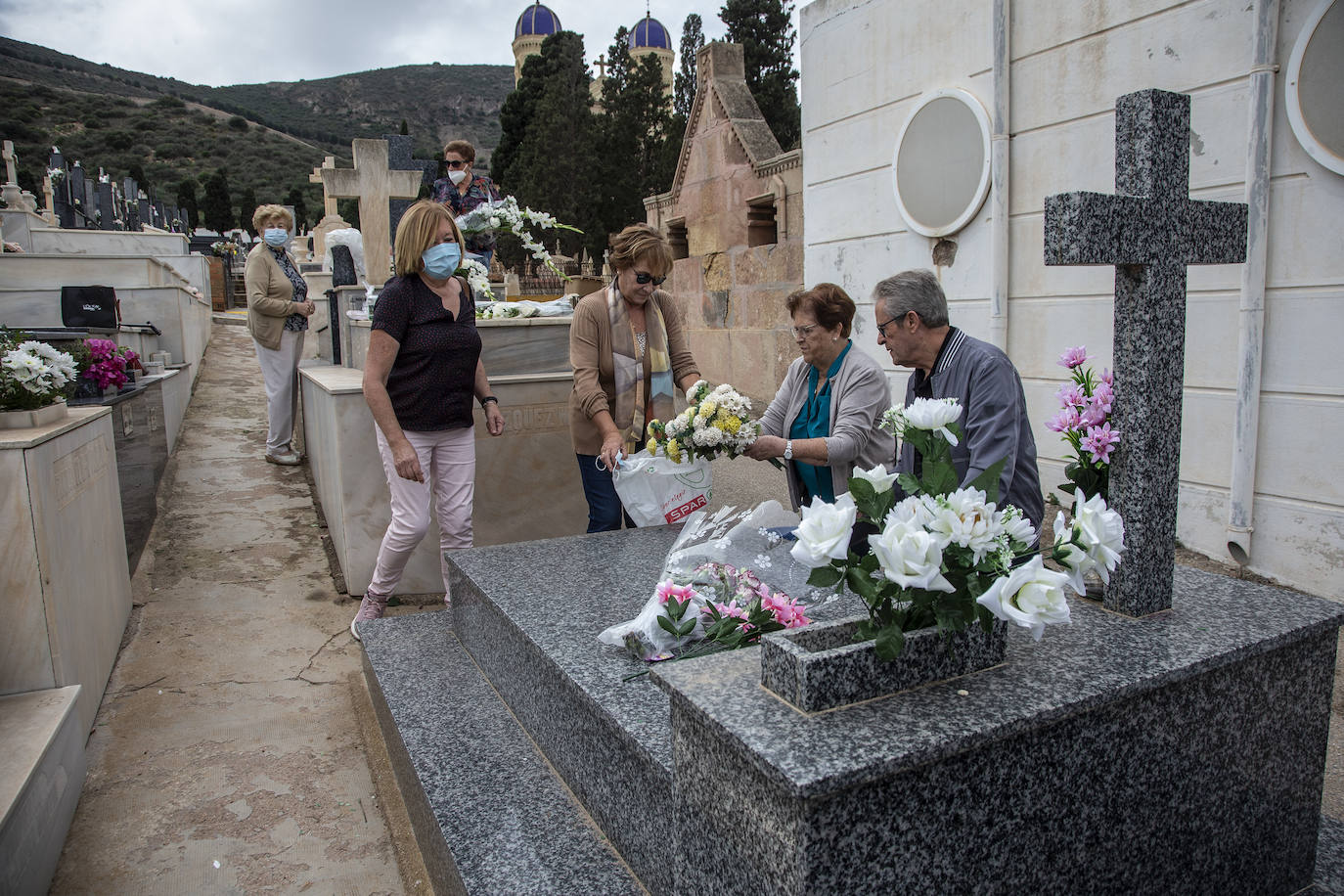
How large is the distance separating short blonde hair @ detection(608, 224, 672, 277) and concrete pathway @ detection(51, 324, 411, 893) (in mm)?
2032

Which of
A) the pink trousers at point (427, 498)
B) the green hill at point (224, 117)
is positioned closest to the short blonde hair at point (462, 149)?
the pink trousers at point (427, 498)

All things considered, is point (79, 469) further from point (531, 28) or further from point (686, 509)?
point (531, 28)

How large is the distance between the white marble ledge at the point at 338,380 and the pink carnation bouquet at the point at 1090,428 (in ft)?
9.39

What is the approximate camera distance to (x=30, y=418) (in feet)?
9.93

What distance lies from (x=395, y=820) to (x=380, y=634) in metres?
1.07

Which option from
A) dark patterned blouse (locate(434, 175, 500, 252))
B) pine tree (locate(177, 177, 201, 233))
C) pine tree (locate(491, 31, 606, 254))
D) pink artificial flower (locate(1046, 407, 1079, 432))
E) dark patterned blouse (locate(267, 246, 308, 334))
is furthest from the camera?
pine tree (locate(177, 177, 201, 233))

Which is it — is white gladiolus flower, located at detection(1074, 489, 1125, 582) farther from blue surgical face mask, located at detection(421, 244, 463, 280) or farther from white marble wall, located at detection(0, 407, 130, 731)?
white marble wall, located at detection(0, 407, 130, 731)

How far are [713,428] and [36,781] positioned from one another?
2184mm

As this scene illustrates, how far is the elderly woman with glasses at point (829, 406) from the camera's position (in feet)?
10.5

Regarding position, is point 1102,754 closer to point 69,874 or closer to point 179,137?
point 69,874

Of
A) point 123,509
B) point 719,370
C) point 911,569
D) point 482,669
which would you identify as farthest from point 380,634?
point 719,370

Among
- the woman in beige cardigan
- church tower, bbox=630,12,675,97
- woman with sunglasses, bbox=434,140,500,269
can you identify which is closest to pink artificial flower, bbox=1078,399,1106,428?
woman with sunglasses, bbox=434,140,500,269

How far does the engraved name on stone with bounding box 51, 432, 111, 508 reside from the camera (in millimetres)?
2969

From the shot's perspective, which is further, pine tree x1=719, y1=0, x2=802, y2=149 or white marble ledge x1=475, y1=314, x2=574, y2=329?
pine tree x1=719, y1=0, x2=802, y2=149
